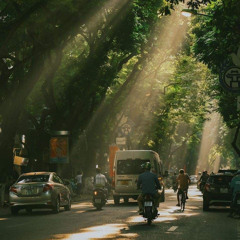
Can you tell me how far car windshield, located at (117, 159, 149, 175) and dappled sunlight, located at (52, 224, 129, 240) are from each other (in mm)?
12706

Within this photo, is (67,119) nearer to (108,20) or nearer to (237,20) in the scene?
(108,20)

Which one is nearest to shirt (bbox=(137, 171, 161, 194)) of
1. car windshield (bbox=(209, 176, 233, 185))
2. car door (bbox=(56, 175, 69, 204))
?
car door (bbox=(56, 175, 69, 204))

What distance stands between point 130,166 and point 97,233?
1493cm

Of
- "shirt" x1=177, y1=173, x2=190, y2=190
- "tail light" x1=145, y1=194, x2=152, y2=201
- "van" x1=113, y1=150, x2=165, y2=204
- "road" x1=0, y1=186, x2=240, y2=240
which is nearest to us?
"road" x1=0, y1=186, x2=240, y2=240

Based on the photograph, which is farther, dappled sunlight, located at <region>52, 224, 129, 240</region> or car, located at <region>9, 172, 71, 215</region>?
car, located at <region>9, 172, 71, 215</region>

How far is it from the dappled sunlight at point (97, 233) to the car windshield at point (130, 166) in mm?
12706

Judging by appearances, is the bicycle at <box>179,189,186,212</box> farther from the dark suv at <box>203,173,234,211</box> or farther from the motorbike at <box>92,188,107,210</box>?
the motorbike at <box>92,188,107,210</box>

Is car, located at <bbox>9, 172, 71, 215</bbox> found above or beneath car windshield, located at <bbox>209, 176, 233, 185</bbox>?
beneath

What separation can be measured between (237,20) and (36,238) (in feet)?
30.7

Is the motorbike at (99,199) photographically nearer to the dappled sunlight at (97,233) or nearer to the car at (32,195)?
the car at (32,195)

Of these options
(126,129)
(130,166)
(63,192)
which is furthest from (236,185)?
(126,129)

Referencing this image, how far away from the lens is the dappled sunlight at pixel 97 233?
14.0m

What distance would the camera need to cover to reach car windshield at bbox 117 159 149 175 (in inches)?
1167

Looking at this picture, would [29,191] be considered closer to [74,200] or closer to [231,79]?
[231,79]
